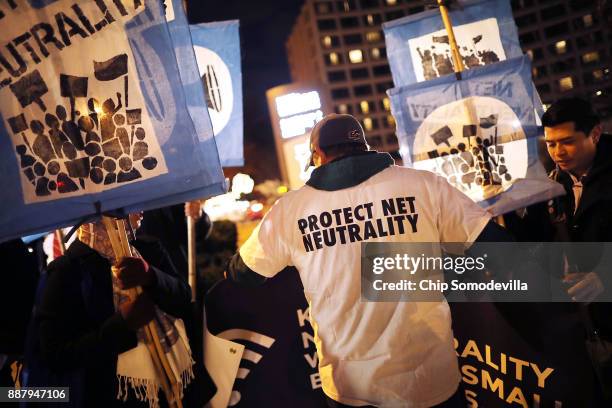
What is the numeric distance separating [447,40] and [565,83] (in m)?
85.7

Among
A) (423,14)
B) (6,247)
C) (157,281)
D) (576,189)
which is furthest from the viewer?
(423,14)

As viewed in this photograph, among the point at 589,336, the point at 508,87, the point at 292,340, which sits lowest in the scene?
the point at 589,336

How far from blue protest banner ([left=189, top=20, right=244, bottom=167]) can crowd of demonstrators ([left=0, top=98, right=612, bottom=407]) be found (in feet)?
5.90

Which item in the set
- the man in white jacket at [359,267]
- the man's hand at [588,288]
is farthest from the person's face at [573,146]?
the man in white jacket at [359,267]

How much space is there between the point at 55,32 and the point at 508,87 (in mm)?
4078

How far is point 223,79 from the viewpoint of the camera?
497 centimetres

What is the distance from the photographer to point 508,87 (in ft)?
15.1

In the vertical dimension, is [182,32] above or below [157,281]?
above

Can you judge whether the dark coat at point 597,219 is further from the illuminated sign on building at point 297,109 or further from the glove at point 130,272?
the illuminated sign on building at point 297,109

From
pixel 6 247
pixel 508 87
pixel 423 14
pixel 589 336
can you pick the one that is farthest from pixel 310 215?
pixel 423 14

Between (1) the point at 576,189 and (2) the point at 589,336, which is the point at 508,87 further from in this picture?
(2) the point at 589,336

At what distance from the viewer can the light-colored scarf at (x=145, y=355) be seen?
2773mm

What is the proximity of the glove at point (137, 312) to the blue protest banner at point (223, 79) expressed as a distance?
7.86ft

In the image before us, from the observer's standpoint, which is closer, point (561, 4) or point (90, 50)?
point (90, 50)
